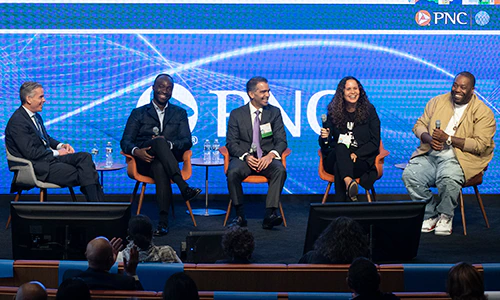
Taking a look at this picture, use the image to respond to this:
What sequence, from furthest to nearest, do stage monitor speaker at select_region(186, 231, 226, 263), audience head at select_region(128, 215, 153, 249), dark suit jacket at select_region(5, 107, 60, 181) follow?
dark suit jacket at select_region(5, 107, 60, 181), stage monitor speaker at select_region(186, 231, 226, 263), audience head at select_region(128, 215, 153, 249)

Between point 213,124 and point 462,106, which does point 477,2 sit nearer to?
point 462,106

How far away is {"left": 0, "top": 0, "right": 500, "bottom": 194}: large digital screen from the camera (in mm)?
7176

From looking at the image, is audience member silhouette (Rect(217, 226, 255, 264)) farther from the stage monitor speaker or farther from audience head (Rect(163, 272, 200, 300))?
audience head (Rect(163, 272, 200, 300))

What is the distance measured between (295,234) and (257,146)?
0.89 metres

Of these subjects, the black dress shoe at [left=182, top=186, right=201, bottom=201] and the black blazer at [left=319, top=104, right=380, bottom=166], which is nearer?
the black dress shoe at [left=182, top=186, right=201, bottom=201]

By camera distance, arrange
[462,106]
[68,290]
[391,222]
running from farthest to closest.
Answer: [462,106] → [391,222] → [68,290]

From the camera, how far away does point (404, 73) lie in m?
7.36

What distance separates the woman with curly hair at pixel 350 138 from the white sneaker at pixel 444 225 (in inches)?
24.6

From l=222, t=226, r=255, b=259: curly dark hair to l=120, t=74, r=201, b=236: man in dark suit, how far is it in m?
2.14

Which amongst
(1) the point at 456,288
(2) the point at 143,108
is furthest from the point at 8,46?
(1) the point at 456,288

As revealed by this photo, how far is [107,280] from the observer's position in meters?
3.07

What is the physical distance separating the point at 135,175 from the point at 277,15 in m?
2.22

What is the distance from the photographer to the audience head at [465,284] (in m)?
2.71

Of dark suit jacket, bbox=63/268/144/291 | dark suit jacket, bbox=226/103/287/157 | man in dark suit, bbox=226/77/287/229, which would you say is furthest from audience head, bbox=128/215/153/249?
dark suit jacket, bbox=226/103/287/157
